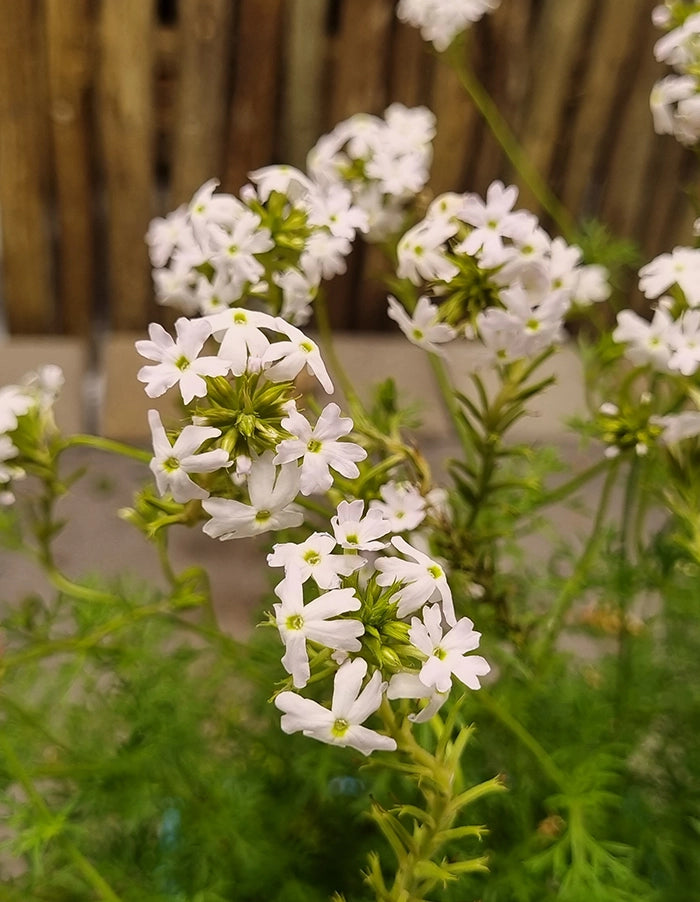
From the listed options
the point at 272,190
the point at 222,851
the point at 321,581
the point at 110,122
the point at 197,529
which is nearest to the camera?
the point at 321,581

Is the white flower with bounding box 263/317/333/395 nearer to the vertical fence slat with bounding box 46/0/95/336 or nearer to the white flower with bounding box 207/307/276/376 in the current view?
the white flower with bounding box 207/307/276/376

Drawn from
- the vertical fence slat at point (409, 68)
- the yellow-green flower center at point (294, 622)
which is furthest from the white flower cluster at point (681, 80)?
the vertical fence slat at point (409, 68)

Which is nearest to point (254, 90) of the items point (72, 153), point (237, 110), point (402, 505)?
point (237, 110)

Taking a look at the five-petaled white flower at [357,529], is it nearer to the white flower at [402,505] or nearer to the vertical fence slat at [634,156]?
the white flower at [402,505]

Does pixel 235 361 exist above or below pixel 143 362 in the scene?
above

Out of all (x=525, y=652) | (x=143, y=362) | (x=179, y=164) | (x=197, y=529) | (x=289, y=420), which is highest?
(x=289, y=420)

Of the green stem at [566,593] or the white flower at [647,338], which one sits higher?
the white flower at [647,338]

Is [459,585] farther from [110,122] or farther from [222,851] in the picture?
[110,122]

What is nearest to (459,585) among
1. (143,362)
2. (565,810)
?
(565,810)
